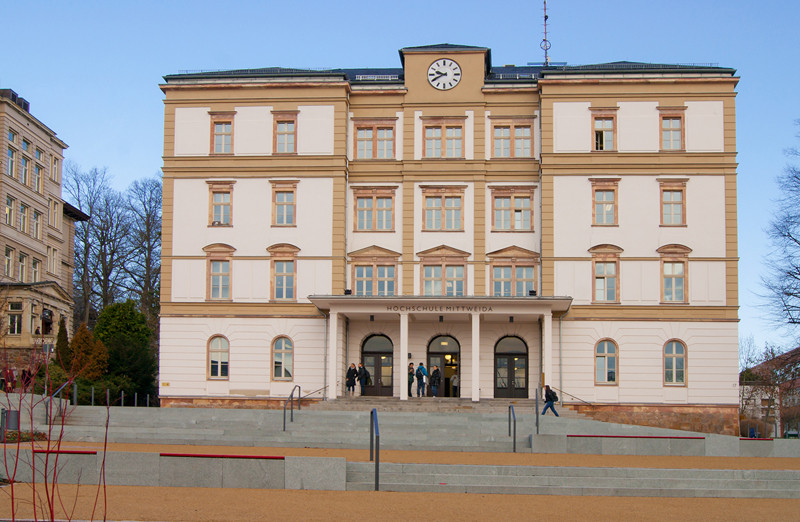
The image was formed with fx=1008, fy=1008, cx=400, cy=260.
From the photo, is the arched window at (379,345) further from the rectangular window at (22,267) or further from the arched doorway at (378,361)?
the rectangular window at (22,267)

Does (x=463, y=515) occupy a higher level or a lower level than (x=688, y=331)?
lower

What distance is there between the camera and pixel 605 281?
133 ft

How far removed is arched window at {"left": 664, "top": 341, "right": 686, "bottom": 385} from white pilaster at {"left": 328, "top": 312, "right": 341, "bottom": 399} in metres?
13.0

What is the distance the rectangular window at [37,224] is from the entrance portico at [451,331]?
29506mm

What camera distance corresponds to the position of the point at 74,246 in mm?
68188

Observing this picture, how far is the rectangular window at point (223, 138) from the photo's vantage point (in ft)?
139

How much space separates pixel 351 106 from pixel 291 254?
685 cm

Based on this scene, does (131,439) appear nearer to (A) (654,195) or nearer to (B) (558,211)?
(B) (558,211)

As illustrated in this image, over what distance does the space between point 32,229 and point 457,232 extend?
1264 inches

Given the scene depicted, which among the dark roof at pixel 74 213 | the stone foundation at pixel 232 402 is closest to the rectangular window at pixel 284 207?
the stone foundation at pixel 232 402

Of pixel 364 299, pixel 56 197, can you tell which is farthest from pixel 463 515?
pixel 56 197

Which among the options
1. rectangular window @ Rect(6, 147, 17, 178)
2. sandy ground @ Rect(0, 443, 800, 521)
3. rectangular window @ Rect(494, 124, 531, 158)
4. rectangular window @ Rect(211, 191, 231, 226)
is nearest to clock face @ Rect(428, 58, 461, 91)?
rectangular window @ Rect(494, 124, 531, 158)

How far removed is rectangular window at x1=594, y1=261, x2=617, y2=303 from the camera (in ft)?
133

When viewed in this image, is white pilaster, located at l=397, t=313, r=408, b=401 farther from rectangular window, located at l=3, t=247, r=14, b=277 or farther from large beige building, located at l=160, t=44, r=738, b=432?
rectangular window, located at l=3, t=247, r=14, b=277
